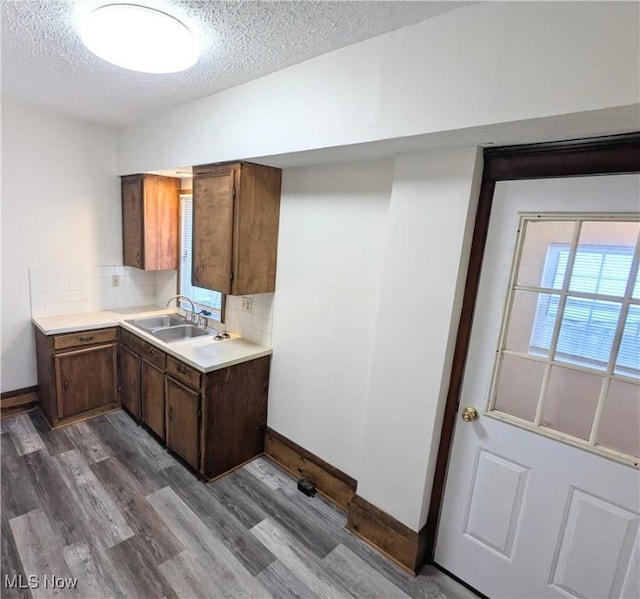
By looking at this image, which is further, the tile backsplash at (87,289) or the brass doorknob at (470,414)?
the tile backsplash at (87,289)

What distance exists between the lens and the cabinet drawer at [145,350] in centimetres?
277

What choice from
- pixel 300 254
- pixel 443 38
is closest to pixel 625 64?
pixel 443 38

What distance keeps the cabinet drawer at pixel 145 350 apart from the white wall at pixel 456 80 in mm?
1613

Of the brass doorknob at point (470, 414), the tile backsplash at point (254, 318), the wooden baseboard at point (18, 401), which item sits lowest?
the wooden baseboard at point (18, 401)

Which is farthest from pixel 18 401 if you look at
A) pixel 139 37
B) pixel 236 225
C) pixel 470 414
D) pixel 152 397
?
pixel 470 414

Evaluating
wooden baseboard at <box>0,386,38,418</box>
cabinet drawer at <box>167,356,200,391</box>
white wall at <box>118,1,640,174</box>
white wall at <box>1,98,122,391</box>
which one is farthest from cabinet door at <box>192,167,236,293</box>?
wooden baseboard at <box>0,386,38,418</box>

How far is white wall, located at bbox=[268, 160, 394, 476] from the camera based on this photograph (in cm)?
211

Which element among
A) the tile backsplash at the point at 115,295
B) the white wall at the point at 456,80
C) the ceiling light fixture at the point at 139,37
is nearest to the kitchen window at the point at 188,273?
the tile backsplash at the point at 115,295

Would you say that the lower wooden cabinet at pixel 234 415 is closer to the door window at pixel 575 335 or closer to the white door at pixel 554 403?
the white door at pixel 554 403

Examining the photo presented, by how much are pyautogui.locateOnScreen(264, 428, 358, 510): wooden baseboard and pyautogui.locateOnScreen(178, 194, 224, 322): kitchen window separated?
1201 millimetres

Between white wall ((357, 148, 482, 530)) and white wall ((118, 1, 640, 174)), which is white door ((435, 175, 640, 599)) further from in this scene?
white wall ((118, 1, 640, 174))

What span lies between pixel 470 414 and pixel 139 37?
222cm

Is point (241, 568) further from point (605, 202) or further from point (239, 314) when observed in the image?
point (605, 202)

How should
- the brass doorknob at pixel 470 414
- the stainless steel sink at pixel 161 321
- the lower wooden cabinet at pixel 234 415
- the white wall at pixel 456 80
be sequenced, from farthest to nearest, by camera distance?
the stainless steel sink at pixel 161 321
the lower wooden cabinet at pixel 234 415
the brass doorknob at pixel 470 414
the white wall at pixel 456 80
